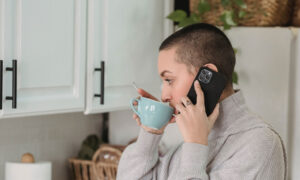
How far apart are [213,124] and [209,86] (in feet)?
0.40

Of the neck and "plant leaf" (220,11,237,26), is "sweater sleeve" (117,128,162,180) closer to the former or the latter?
the neck

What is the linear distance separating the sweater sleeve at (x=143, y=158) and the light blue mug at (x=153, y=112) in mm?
118

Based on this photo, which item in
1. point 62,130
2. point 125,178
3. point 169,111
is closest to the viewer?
point 169,111

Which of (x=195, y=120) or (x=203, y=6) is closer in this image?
(x=195, y=120)

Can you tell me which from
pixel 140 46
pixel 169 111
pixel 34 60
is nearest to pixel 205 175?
pixel 169 111

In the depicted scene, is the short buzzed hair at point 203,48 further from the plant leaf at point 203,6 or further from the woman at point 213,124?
the plant leaf at point 203,6

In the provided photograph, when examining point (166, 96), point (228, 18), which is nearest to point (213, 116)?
point (166, 96)

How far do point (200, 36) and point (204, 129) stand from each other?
268mm

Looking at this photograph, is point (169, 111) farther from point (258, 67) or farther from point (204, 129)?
point (258, 67)

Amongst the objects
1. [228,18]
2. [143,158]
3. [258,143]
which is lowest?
[143,158]

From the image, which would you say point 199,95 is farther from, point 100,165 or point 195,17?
point 100,165

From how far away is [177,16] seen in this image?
2.00m

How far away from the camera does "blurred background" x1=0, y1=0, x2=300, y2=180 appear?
4.94 ft

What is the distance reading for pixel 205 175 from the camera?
1.35 m
